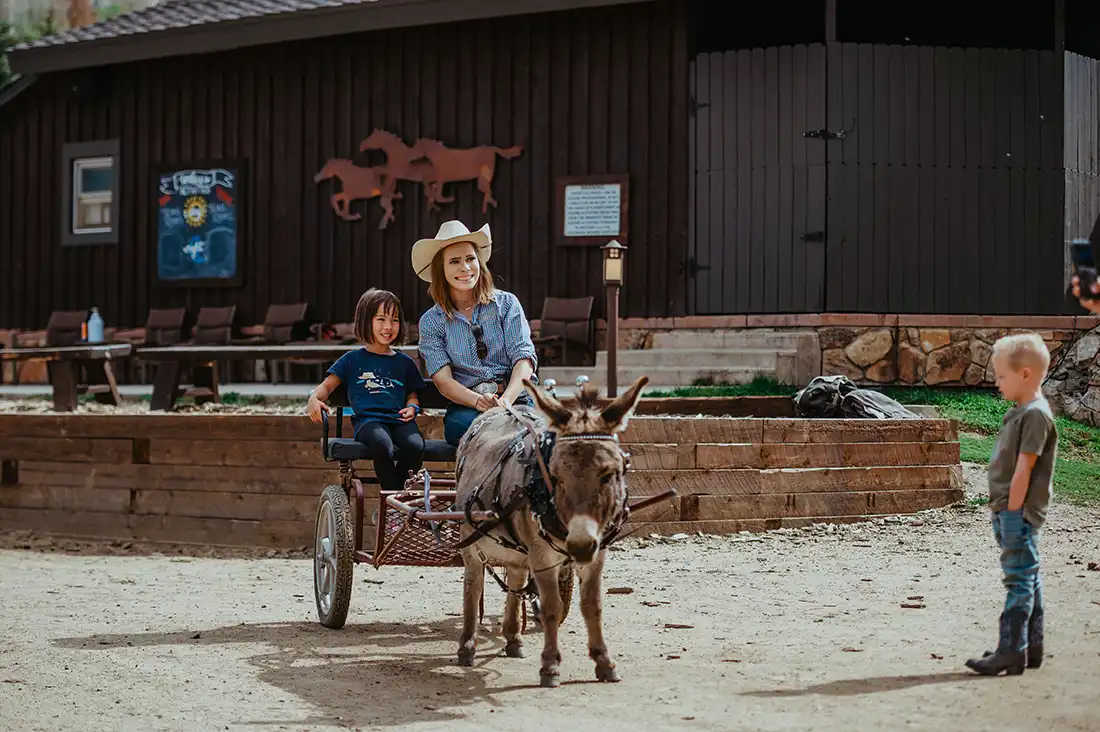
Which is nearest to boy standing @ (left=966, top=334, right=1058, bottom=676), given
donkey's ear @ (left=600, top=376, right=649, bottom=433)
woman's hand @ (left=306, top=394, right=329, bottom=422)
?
donkey's ear @ (left=600, top=376, right=649, bottom=433)

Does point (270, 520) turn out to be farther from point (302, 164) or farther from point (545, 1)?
point (302, 164)

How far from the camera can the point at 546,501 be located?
5742 millimetres

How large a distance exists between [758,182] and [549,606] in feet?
38.3

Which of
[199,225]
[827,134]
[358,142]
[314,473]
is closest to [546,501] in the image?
[314,473]

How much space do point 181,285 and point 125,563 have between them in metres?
11.1

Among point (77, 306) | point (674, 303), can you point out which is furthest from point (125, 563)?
point (77, 306)

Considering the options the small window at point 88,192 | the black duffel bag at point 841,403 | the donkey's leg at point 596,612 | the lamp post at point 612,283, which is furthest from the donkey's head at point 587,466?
the small window at point 88,192

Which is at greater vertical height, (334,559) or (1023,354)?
(1023,354)

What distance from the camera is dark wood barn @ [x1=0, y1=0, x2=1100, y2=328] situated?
16750mm

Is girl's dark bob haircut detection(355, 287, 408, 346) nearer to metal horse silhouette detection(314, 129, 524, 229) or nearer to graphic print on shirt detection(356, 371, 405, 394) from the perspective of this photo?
graphic print on shirt detection(356, 371, 405, 394)

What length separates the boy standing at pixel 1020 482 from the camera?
5.59m

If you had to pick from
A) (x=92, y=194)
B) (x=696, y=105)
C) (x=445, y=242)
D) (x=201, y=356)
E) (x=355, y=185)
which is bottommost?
(x=201, y=356)

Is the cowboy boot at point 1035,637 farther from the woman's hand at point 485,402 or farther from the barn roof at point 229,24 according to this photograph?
the barn roof at point 229,24

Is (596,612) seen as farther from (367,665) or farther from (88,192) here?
(88,192)
